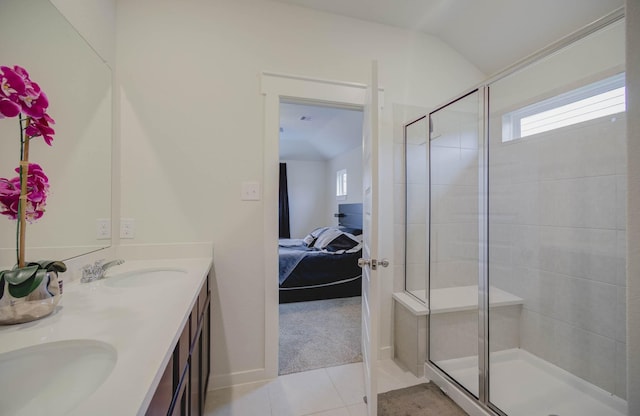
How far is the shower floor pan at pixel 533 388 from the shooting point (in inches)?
55.4

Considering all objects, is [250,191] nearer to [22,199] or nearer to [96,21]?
[22,199]

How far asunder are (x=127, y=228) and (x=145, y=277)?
1.30ft

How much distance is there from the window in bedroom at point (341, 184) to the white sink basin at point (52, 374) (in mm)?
4677

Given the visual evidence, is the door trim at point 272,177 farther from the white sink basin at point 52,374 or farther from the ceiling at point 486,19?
the white sink basin at point 52,374

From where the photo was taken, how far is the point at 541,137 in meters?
1.85

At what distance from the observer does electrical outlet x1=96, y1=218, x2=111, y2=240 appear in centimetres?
139

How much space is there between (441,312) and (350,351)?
813 mm

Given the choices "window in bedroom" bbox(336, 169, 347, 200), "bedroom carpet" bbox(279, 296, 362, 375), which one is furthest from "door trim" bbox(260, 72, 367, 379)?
"window in bedroom" bbox(336, 169, 347, 200)

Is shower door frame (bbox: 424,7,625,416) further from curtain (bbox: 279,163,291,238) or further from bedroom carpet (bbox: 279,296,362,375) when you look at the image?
curtain (bbox: 279,163,291,238)

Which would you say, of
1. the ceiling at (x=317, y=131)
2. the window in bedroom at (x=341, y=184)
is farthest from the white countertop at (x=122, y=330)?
the window in bedroom at (x=341, y=184)

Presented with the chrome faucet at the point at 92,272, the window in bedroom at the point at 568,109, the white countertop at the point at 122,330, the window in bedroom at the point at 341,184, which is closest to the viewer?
the white countertop at the point at 122,330

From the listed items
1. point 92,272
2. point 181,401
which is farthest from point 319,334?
point 92,272

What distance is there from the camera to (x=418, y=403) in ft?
5.04

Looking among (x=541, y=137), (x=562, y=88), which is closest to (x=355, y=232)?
(x=541, y=137)
